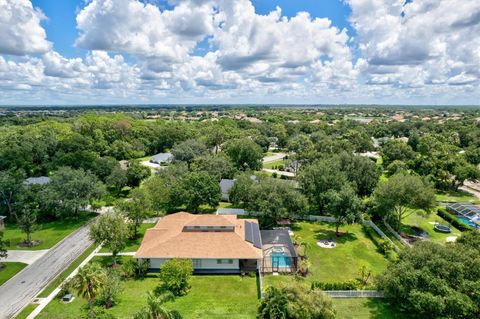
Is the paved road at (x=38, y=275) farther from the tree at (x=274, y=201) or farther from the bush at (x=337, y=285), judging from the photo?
the bush at (x=337, y=285)

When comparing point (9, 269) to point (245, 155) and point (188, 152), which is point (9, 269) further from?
point (245, 155)

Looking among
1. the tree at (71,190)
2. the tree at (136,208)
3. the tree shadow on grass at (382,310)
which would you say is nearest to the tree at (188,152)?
the tree at (71,190)

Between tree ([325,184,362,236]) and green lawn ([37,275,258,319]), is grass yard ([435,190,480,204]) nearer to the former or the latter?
tree ([325,184,362,236])

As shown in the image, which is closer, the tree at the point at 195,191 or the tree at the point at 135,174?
the tree at the point at 195,191

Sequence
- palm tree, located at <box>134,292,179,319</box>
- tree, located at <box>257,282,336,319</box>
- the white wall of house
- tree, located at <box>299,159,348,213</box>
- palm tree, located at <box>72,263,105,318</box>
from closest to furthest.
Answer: palm tree, located at <box>134,292,179,319</box>
tree, located at <box>257,282,336,319</box>
palm tree, located at <box>72,263,105,318</box>
the white wall of house
tree, located at <box>299,159,348,213</box>

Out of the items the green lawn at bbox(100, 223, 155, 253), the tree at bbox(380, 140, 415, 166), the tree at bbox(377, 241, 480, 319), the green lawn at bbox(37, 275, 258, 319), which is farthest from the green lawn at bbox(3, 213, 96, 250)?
the tree at bbox(380, 140, 415, 166)

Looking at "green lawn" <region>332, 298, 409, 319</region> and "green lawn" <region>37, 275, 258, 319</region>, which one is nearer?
"green lawn" <region>332, 298, 409, 319</region>
